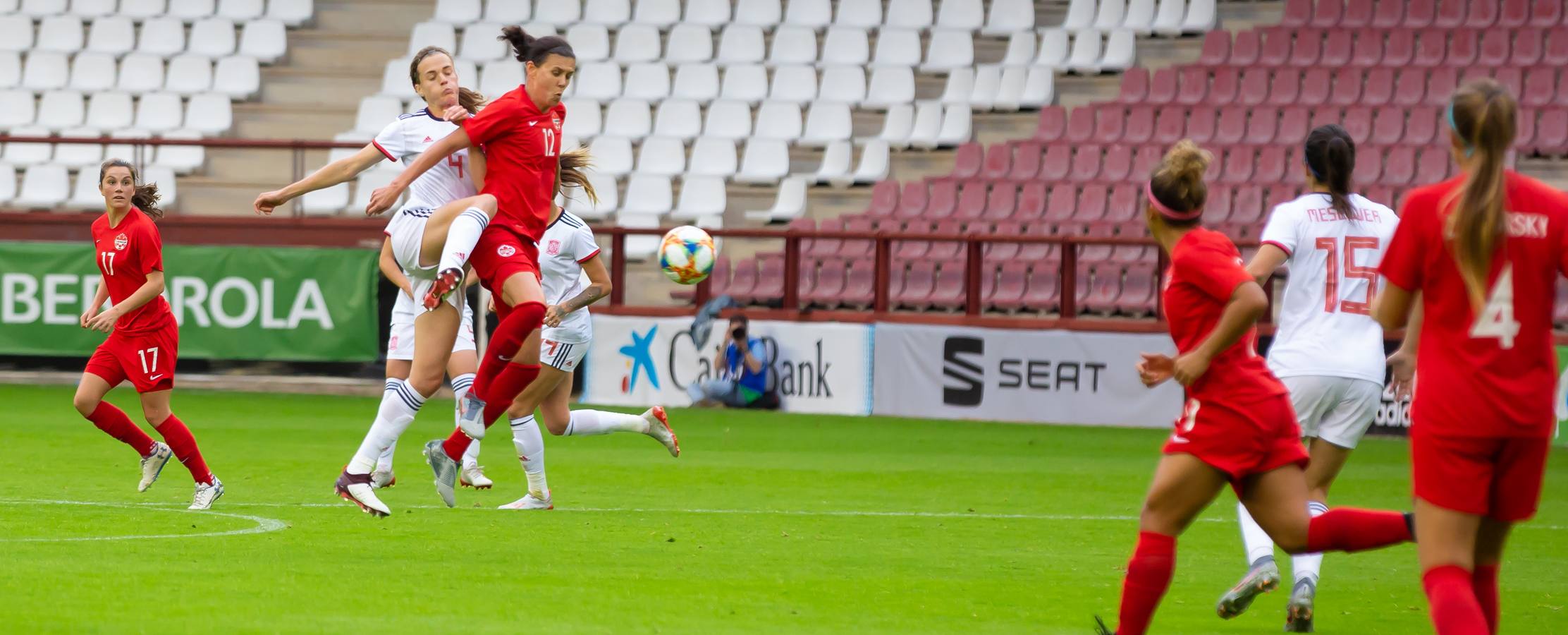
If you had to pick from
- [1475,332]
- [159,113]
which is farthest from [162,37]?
[1475,332]

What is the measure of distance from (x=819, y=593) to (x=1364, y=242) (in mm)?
2391

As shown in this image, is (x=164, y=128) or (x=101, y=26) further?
(x=101, y=26)

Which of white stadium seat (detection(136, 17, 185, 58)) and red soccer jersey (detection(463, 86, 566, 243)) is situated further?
white stadium seat (detection(136, 17, 185, 58))

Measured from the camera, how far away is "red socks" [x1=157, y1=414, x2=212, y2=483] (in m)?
9.45

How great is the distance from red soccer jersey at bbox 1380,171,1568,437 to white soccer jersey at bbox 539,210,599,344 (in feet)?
18.7

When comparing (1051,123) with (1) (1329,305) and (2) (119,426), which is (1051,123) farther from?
(1) (1329,305)

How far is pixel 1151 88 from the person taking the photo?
21938 mm

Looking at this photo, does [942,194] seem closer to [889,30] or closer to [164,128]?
[889,30]

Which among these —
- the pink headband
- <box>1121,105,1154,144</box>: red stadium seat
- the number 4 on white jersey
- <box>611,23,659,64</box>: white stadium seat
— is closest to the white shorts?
the pink headband

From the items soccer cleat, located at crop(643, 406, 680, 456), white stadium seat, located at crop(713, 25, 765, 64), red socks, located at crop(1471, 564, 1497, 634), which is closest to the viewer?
red socks, located at crop(1471, 564, 1497, 634)

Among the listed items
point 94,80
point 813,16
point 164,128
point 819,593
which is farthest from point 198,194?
point 819,593

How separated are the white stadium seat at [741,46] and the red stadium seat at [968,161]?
3.25 meters

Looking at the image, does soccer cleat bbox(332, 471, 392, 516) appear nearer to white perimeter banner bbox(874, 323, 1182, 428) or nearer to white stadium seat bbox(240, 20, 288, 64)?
white perimeter banner bbox(874, 323, 1182, 428)

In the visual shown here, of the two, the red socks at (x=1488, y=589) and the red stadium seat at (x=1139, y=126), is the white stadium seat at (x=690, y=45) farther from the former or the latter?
the red socks at (x=1488, y=589)
